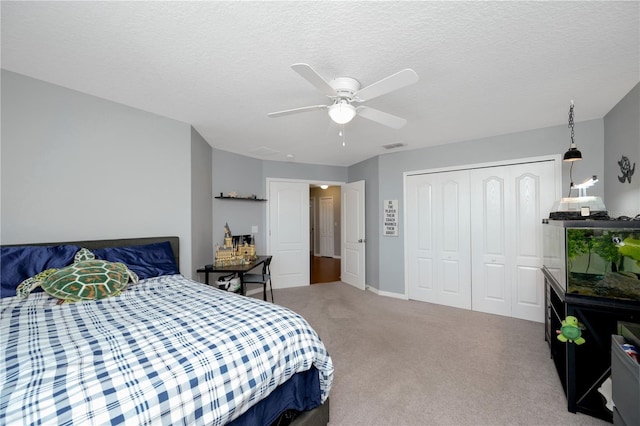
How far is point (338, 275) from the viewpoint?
582 centimetres

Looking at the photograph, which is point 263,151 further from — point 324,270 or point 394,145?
point 324,270

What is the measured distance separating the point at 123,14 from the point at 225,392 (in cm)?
194

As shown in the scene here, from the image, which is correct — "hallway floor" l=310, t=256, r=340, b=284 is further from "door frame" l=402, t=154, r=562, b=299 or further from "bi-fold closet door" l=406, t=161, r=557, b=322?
"bi-fold closet door" l=406, t=161, r=557, b=322

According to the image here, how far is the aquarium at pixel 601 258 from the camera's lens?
4.93 ft

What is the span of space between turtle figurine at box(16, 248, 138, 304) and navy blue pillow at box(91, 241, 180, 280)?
0.92 ft

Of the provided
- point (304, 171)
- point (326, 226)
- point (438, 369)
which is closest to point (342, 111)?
point (438, 369)

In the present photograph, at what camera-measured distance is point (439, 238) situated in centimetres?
Result: 386

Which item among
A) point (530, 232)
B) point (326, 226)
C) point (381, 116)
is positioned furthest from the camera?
point (326, 226)

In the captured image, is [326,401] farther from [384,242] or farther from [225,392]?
[384,242]

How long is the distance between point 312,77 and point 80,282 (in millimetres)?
1981

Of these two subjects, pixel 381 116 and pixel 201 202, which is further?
pixel 201 202

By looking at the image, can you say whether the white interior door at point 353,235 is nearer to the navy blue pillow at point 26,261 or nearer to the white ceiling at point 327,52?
the white ceiling at point 327,52

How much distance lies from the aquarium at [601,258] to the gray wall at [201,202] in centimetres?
336

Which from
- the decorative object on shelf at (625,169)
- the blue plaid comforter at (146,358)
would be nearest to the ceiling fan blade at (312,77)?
the blue plaid comforter at (146,358)
